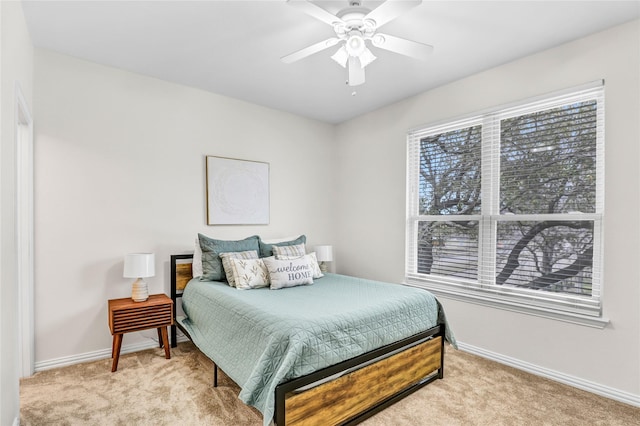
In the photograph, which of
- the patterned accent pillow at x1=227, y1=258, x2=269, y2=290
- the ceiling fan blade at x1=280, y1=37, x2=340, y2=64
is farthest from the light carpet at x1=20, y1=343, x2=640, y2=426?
the ceiling fan blade at x1=280, y1=37, x2=340, y2=64

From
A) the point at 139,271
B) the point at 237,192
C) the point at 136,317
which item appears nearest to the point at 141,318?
the point at 136,317

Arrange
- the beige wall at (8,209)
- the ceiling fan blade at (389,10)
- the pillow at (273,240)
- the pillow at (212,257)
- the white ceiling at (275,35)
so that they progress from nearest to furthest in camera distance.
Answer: the beige wall at (8,209)
the ceiling fan blade at (389,10)
the white ceiling at (275,35)
the pillow at (212,257)
the pillow at (273,240)

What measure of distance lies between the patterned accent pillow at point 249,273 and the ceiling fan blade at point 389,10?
216 centimetres

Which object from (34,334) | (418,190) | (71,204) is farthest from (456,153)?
(34,334)

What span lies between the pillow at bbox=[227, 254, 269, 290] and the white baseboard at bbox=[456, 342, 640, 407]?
6.72 ft

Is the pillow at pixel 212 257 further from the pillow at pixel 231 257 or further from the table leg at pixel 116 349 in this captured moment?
the table leg at pixel 116 349

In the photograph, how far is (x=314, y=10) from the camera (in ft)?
6.05

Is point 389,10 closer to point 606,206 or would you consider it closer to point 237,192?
point 606,206

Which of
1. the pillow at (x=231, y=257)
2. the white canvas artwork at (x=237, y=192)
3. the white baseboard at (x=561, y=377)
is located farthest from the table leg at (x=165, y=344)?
the white baseboard at (x=561, y=377)

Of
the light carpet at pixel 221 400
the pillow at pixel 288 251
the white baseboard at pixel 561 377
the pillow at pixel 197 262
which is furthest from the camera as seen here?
the pillow at pixel 288 251

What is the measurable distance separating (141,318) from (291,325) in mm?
1630

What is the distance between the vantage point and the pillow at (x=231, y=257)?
3.00 m

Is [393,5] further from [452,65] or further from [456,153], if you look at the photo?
[456,153]

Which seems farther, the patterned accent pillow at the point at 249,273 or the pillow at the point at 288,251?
the pillow at the point at 288,251
